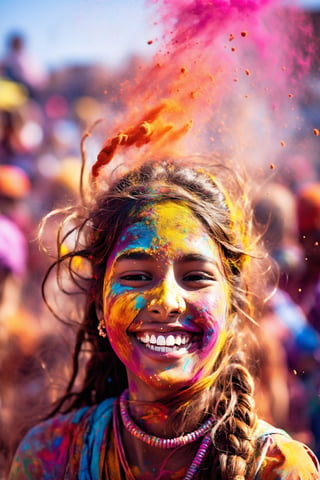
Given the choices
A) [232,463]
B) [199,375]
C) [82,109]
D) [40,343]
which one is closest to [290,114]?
[199,375]

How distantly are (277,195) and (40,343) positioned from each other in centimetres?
151

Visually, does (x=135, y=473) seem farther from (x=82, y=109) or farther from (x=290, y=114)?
(x=82, y=109)

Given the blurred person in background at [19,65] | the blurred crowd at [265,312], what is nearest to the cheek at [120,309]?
the blurred crowd at [265,312]

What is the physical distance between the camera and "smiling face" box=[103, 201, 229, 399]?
1.68 m

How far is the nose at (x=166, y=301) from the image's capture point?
5.43 feet

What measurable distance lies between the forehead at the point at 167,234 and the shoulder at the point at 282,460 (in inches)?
21.5

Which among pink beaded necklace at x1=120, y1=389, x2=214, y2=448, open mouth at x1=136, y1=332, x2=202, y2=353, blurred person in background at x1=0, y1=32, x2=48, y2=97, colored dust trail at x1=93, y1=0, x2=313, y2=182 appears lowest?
pink beaded necklace at x1=120, y1=389, x2=214, y2=448

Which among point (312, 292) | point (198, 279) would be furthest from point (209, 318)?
point (312, 292)

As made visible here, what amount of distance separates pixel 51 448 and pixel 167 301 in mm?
647

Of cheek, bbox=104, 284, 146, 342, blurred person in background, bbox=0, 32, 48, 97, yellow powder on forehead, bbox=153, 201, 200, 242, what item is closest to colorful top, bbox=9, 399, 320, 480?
cheek, bbox=104, 284, 146, 342

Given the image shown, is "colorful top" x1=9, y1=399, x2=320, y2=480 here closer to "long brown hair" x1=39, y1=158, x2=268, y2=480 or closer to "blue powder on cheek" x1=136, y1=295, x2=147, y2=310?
"long brown hair" x1=39, y1=158, x2=268, y2=480

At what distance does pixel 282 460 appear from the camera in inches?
66.1

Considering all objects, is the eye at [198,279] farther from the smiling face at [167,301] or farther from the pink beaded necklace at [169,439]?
the pink beaded necklace at [169,439]

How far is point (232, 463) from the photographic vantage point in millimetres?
1683
